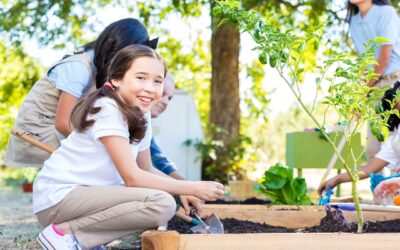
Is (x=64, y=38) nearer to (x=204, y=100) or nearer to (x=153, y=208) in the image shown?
(x=204, y=100)

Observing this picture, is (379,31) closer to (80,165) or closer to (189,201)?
(189,201)

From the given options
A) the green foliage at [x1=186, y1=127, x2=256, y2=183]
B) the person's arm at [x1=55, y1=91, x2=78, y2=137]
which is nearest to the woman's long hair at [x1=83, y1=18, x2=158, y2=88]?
the person's arm at [x1=55, y1=91, x2=78, y2=137]

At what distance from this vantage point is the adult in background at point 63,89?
10.9 ft

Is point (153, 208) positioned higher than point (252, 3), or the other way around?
point (252, 3)

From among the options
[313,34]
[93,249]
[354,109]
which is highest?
[313,34]

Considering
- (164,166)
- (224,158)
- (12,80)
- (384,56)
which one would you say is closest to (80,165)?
(164,166)

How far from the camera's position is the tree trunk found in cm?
827

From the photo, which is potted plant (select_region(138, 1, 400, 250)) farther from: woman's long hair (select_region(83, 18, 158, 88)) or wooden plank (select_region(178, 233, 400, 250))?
woman's long hair (select_region(83, 18, 158, 88))

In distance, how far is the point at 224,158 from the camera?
27.1ft

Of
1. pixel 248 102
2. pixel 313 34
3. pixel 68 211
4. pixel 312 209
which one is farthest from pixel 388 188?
pixel 248 102

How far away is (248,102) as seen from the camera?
10688 millimetres

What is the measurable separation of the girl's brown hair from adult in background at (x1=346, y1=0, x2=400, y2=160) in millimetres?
2034

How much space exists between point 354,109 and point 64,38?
700 centimetres

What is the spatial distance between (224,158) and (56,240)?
19.3 feet
